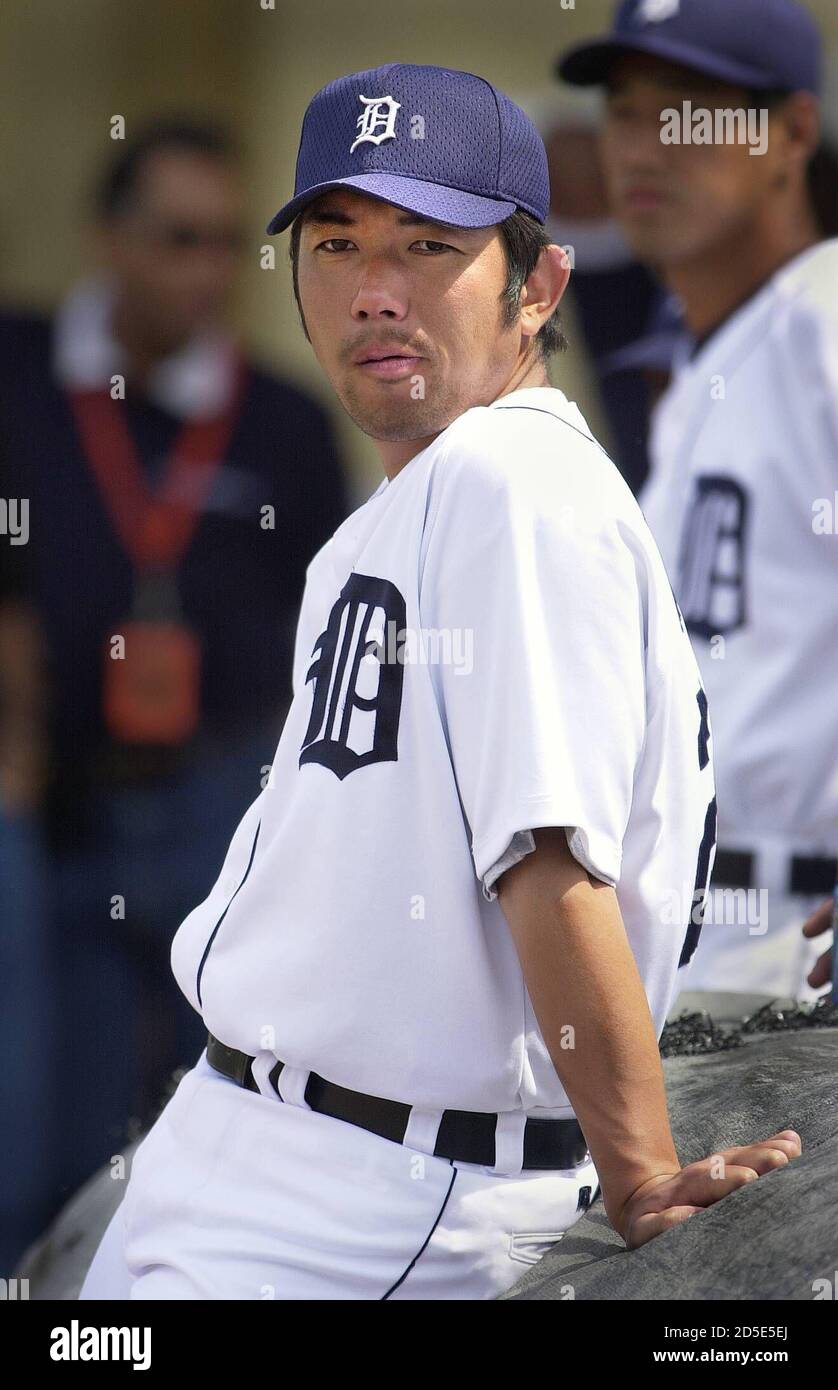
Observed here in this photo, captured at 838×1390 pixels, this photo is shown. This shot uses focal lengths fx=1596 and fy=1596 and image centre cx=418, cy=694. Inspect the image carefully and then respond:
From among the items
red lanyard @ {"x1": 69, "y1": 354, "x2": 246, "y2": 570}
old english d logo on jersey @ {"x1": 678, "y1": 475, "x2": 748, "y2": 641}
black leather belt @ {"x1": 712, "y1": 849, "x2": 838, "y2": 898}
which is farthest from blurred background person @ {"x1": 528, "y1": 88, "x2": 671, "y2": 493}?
black leather belt @ {"x1": 712, "y1": 849, "x2": 838, "y2": 898}

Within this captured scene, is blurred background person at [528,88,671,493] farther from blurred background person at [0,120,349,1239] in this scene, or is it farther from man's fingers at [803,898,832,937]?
man's fingers at [803,898,832,937]

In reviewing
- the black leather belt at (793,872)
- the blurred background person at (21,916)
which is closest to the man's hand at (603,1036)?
the black leather belt at (793,872)

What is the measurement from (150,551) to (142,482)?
0.15 meters

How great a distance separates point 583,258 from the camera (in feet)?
12.1

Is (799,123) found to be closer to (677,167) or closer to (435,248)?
(677,167)

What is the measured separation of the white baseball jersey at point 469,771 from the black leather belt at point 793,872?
52.5 inches

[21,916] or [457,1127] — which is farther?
[21,916]

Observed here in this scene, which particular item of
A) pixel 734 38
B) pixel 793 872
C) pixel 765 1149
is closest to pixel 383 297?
pixel 765 1149

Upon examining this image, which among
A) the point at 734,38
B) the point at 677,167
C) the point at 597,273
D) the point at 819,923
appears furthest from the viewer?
the point at 597,273

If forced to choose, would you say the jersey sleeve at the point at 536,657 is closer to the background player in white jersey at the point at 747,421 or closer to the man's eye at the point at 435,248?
the man's eye at the point at 435,248

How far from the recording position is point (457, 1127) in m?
1.23

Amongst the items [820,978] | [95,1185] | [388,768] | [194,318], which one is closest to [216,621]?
[194,318]

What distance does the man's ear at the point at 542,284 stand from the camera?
55.5 inches
